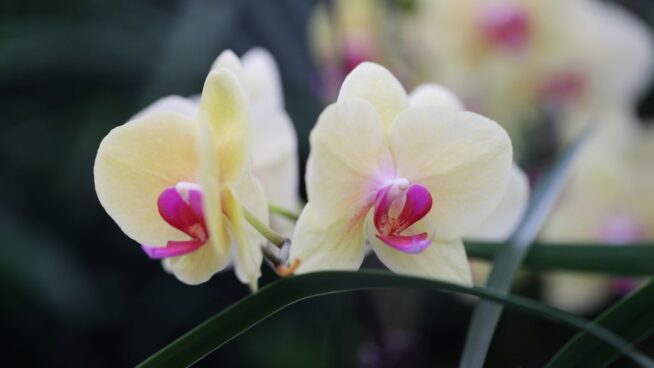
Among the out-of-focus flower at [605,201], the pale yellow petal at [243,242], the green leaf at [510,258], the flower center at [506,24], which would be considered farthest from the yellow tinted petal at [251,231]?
the flower center at [506,24]

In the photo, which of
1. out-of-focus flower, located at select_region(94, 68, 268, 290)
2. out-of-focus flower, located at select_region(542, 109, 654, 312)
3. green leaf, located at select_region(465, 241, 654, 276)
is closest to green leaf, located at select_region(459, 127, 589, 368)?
green leaf, located at select_region(465, 241, 654, 276)

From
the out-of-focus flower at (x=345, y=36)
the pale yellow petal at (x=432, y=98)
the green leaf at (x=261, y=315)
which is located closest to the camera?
the green leaf at (x=261, y=315)

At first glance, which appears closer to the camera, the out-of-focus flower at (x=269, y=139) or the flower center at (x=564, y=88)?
the out-of-focus flower at (x=269, y=139)

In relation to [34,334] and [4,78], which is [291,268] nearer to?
[34,334]

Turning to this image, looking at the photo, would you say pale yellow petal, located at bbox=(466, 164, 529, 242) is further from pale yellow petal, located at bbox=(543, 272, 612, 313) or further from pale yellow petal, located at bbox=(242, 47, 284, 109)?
pale yellow petal, located at bbox=(543, 272, 612, 313)

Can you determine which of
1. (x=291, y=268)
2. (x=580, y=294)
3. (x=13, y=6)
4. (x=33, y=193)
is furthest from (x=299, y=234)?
(x=13, y=6)

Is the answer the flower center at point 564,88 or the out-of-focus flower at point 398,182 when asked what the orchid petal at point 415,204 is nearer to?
the out-of-focus flower at point 398,182

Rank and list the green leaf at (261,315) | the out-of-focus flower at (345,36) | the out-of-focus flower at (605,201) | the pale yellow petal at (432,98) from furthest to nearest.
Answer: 1. the out-of-focus flower at (345,36)
2. the out-of-focus flower at (605,201)
3. the pale yellow petal at (432,98)
4. the green leaf at (261,315)
